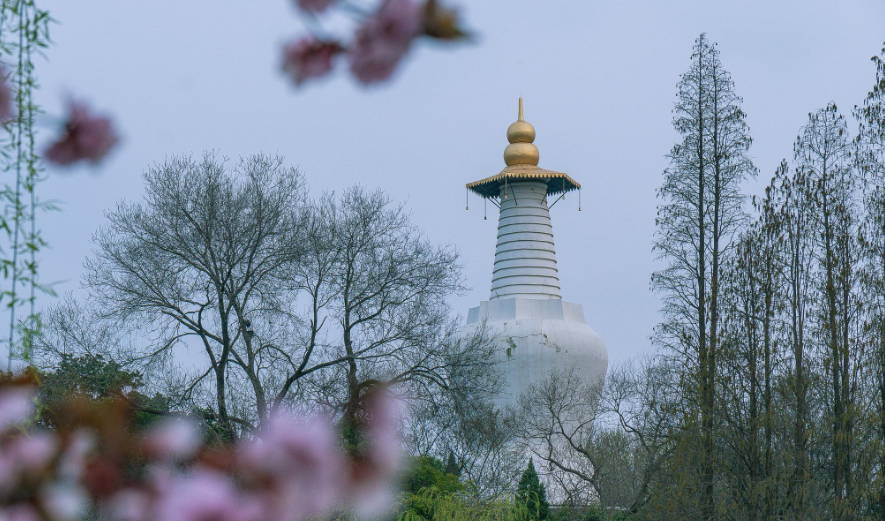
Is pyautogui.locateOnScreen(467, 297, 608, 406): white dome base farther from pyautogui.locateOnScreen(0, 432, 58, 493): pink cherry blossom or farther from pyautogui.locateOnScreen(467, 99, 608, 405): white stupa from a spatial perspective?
pyautogui.locateOnScreen(0, 432, 58, 493): pink cherry blossom

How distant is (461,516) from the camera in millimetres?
13641

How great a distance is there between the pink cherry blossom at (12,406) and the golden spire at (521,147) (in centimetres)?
3337

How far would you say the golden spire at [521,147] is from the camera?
35219 mm

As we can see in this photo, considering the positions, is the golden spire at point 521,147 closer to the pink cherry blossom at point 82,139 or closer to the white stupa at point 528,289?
the white stupa at point 528,289

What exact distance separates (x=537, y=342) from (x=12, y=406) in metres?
30.9

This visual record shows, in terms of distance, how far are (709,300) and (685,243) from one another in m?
4.01

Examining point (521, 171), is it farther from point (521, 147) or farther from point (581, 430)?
point (581, 430)

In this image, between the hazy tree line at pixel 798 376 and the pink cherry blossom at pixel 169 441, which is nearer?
the pink cherry blossom at pixel 169 441

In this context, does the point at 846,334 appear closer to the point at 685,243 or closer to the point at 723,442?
the point at 723,442

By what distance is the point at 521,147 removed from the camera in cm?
3525

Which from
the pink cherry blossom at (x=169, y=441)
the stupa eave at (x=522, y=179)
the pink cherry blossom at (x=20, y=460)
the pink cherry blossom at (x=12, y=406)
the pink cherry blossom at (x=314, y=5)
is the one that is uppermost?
the stupa eave at (x=522, y=179)

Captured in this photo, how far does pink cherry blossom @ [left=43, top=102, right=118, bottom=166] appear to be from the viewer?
2.60m

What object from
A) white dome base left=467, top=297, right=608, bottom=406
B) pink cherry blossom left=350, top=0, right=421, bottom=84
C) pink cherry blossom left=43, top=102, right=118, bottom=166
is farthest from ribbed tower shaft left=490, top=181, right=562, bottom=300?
pink cherry blossom left=350, top=0, right=421, bottom=84

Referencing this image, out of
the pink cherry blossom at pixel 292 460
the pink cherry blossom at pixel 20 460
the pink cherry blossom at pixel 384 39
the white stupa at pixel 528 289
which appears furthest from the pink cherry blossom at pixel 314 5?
the white stupa at pixel 528 289
